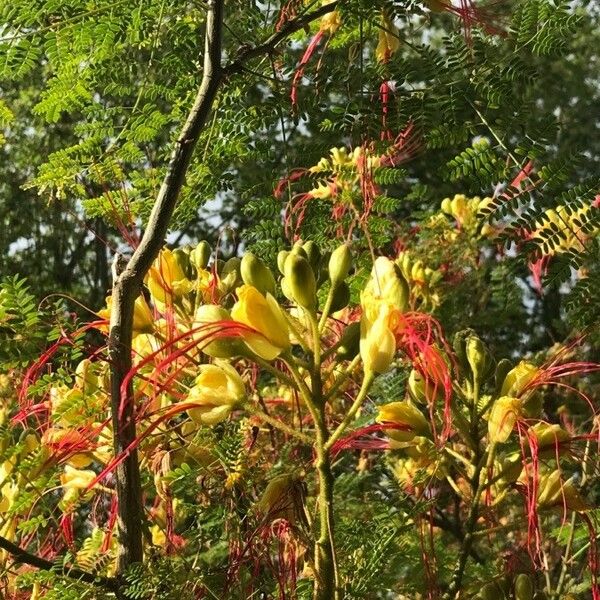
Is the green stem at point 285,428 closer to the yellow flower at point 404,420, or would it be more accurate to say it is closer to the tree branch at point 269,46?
the yellow flower at point 404,420

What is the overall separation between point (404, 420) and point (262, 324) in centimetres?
25

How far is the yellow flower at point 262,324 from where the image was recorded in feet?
3.18

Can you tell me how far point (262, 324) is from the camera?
0.97 metres

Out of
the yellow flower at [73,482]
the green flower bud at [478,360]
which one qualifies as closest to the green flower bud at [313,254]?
the green flower bud at [478,360]

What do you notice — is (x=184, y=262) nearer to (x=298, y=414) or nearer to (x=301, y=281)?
(x=298, y=414)

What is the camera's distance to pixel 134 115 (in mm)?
1398

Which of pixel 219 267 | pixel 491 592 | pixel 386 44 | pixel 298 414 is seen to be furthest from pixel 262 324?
pixel 386 44

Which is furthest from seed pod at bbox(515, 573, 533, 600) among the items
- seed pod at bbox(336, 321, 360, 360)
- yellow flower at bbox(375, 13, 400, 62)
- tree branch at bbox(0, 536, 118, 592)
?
yellow flower at bbox(375, 13, 400, 62)

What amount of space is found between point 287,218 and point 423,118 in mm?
279

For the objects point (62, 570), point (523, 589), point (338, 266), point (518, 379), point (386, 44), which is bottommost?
point (523, 589)

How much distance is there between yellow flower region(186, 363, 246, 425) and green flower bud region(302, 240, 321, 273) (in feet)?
0.51

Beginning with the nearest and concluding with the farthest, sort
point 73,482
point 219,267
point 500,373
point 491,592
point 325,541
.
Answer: point 325,541
point 491,592
point 500,373
point 73,482
point 219,267

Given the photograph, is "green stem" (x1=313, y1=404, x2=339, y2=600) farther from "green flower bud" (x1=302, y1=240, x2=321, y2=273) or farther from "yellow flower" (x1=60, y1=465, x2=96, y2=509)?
"yellow flower" (x1=60, y1=465, x2=96, y2=509)

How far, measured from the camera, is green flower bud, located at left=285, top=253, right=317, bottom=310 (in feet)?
3.28
